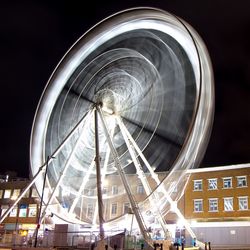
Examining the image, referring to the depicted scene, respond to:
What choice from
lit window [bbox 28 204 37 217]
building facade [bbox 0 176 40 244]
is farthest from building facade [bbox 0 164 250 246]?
lit window [bbox 28 204 37 217]

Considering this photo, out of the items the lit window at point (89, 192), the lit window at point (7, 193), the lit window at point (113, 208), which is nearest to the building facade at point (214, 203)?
the lit window at point (113, 208)

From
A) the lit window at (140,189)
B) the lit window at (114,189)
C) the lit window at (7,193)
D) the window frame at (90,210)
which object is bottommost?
the window frame at (90,210)

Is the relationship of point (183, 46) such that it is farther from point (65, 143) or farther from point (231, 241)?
point (231, 241)

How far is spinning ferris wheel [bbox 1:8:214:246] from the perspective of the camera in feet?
82.7

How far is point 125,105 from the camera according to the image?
29734 mm

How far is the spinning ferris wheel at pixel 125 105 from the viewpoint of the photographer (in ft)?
82.7

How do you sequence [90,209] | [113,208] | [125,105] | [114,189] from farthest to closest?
[113,208] < [114,189] < [90,209] < [125,105]

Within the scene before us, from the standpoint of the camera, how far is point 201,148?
78.4 ft

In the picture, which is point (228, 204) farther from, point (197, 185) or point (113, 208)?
point (113, 208)

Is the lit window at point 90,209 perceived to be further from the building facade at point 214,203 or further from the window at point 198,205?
the window at point 198,205

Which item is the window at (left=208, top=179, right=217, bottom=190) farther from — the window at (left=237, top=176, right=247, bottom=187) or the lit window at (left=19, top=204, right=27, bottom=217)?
the lit window at (left=19, top=204, right=27, bottom=217)

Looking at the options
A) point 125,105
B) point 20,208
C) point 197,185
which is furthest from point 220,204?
point 20,208

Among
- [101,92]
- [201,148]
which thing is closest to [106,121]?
[101,92]

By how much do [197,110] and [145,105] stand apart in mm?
6669
